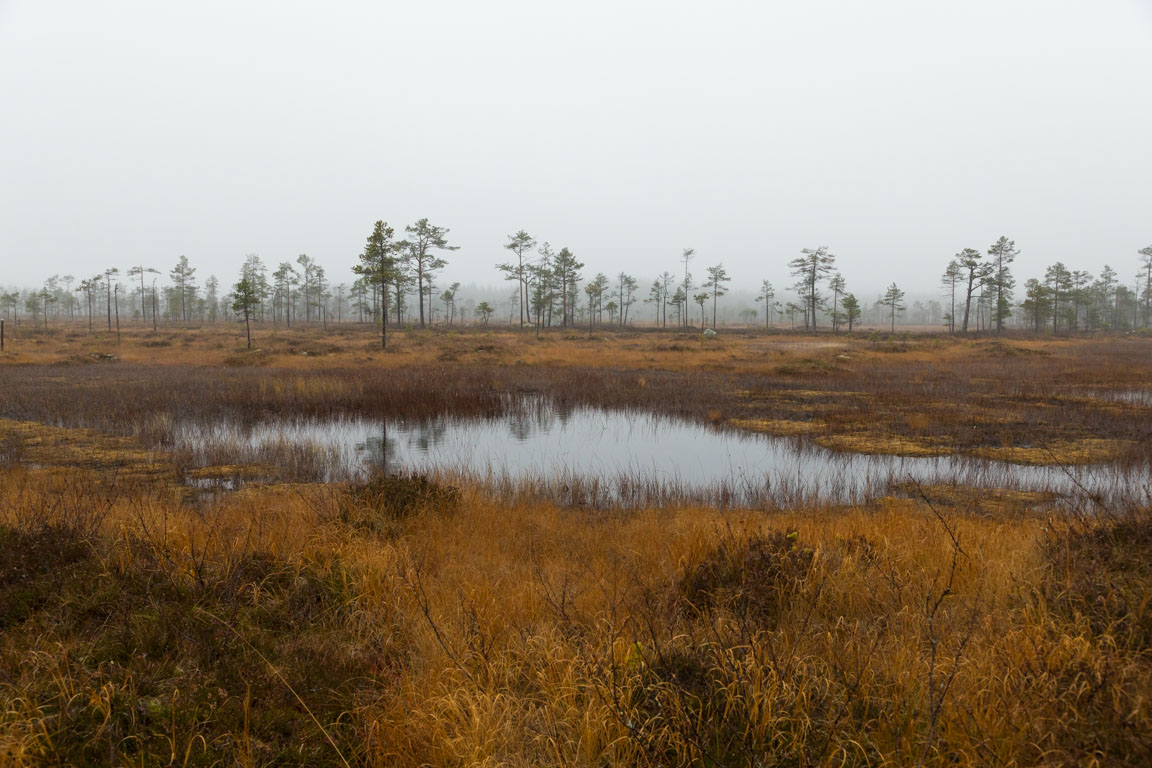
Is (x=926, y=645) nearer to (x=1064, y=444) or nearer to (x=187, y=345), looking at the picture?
(x=1064, y=444)

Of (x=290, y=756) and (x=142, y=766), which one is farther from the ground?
(x=142, y=766)

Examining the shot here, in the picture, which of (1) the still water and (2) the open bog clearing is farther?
(1) the still water

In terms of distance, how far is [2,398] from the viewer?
15.5m

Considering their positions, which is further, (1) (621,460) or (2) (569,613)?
(1) (621,460)

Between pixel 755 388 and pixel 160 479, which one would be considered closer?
pixel 160 479

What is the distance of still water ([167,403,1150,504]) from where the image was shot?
8.38 m

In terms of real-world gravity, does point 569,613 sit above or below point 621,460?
above

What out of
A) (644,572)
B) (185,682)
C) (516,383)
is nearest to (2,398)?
(516,383)

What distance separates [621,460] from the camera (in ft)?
36.1

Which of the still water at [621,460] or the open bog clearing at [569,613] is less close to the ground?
the open bog clearing at [569,613]

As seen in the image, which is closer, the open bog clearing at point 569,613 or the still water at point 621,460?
the open bog clearing at point 569,613

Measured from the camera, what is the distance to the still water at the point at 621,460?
838cm

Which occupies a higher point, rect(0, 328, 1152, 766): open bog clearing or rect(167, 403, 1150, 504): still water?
rect(0, 328, 1152, 766): open bog clearing

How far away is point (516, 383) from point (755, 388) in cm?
899
